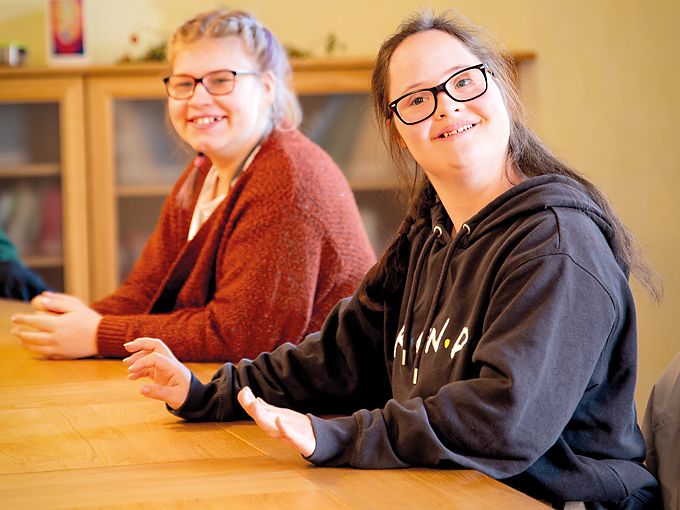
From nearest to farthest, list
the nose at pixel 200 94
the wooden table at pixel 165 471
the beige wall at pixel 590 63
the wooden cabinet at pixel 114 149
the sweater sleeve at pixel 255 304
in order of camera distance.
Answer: the wooden table at pixel 165 471 → the sweater sleeve at pixel 255 304 → the nose at pixel 200 94 → the beige wall at pixel 590 63 → the wooden cabinet at pixel 114 149

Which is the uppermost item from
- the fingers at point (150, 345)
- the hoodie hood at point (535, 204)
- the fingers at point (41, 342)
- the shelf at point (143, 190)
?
the hoodie hood at point (535, 204)

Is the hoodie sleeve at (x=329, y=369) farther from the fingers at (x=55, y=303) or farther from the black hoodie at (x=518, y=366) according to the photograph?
the fingers at (x=55, y=303)

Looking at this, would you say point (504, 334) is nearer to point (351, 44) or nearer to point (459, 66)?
point (459, 66)

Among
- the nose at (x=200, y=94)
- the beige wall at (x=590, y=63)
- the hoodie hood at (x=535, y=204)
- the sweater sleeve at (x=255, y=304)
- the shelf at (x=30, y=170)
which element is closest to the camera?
the hoodie hood at (x=535, y=204)

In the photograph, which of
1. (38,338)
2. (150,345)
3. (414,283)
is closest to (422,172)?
(414,283)

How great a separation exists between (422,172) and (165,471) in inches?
23.8

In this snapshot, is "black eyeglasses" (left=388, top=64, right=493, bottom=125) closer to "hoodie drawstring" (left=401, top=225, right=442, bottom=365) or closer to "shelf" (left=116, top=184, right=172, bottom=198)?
"hoodie drawstring" (left=401, top=225, right=442, bottom=365)

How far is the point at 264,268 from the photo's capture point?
177 cm

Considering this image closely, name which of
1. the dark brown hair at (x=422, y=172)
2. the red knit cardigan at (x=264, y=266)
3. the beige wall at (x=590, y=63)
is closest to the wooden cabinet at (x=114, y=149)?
the beige wall at (x=590, y=63)

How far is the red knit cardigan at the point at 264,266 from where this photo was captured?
176 centimetres

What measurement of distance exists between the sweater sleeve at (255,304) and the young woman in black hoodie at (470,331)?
373 mm

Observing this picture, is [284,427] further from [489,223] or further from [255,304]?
[255,304]

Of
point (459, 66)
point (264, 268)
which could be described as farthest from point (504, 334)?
point (264, 268)

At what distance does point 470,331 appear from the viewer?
3.56ft
